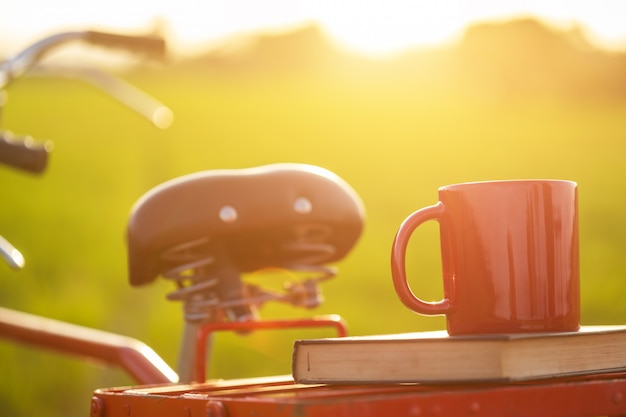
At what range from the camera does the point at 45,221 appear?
24.1ft

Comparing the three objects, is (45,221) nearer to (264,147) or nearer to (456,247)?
(264,147)

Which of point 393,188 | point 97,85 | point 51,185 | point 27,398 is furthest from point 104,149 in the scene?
point 97,85

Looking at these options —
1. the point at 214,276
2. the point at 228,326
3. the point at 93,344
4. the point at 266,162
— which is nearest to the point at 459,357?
the point at 228,326

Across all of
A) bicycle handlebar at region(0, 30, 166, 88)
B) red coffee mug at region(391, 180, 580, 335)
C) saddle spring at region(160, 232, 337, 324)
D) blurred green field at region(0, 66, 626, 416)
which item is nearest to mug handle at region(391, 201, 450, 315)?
red coffee mug at region(391, 180, 580, 335)

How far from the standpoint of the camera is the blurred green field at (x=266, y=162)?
5488 millimetres

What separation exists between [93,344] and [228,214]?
369 mm

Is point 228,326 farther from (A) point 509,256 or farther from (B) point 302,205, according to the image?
(A) point 509,256

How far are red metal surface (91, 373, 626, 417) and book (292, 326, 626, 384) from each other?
11mm

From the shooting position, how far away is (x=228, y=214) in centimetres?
120

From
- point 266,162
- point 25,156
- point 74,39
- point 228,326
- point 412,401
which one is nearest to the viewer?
point 412,401

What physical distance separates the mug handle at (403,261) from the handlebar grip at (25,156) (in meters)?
0.66

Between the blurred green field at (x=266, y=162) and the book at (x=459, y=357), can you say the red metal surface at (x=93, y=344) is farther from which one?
the blurred green field at (x=266, y=162)

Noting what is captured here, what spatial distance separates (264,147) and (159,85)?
2.69m

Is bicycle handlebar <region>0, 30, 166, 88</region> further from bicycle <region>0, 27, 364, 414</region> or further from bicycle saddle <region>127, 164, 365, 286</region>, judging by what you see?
bicycle saddle <region>127, 164, 365, 286</region>
